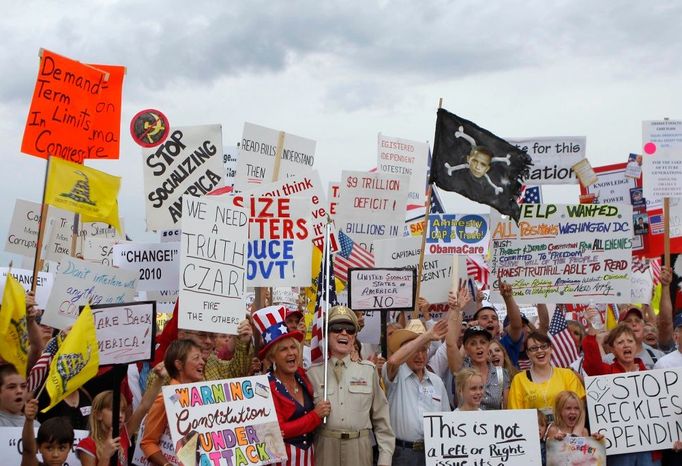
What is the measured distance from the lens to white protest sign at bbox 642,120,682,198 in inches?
390

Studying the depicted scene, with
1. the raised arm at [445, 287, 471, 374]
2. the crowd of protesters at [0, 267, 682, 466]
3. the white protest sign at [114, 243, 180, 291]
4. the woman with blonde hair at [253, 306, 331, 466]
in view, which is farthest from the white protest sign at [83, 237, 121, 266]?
the woman with blonde hair at [253, 306, 331, 466]

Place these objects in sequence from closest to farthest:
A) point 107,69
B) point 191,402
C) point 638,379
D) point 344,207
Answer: point 191,402
point 638,379
point 107,69
point 344,207

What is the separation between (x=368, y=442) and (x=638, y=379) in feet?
7.13

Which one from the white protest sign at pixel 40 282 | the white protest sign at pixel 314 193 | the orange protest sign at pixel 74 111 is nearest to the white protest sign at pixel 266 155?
the white protest sign at pixel 314 193

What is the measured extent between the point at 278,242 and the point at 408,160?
7.22 m

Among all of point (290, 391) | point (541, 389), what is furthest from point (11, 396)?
point (541, 389)

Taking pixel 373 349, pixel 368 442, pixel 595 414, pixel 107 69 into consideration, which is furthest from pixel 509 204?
pixel 107 69

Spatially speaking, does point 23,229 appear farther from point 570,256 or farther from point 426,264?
point 570,256

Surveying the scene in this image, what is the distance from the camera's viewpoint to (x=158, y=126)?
35.9 ft

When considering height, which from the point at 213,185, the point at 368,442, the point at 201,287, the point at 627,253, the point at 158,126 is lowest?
the point at 368,442

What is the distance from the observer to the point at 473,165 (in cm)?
936

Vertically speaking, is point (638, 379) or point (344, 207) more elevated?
point (344, 207)

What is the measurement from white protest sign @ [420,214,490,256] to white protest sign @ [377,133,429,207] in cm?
174

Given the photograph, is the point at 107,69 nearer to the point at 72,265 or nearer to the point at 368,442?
the point at 72,265
